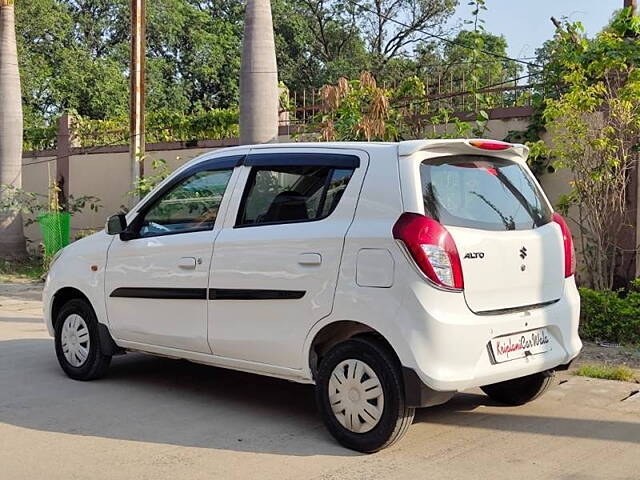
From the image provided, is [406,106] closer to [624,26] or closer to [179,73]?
[624,26]

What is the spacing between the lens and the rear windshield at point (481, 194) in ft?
15.4

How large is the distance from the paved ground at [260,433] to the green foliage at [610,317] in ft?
5.72

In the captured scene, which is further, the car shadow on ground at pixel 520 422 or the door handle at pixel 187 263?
the door handle at pixel 187 263

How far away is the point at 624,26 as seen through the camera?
9.27 m

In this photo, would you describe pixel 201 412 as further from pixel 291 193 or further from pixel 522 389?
pixel 522 389

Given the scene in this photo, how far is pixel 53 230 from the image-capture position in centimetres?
1608

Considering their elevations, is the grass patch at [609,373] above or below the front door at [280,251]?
below

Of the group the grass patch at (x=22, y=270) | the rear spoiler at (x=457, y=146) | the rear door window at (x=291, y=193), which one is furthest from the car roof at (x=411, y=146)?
the grass patch at (x=22, y=270)

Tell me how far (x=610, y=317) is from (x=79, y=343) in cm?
527

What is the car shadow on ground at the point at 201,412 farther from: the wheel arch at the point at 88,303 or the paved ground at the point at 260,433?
the wheel arch at the point at 88,303

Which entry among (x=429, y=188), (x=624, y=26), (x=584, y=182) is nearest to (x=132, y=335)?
(x=429, y=188)

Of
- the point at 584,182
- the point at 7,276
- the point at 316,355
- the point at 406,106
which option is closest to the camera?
the point at 316,355

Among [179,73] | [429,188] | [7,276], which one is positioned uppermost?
[179,73]

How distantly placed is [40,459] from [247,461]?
123 centimetres
